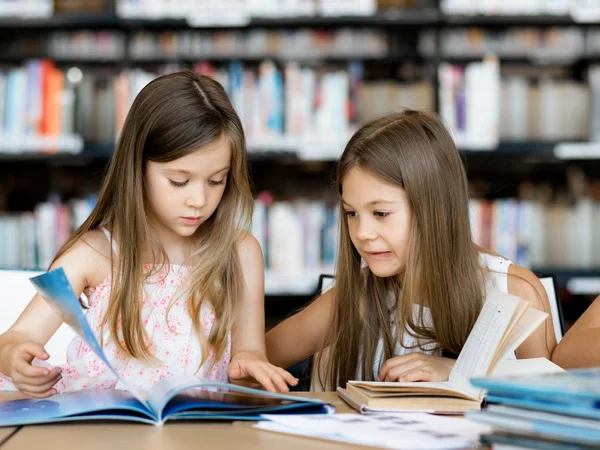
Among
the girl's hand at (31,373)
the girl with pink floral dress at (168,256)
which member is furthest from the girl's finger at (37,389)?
the girl with pink floral dress at (168,256)

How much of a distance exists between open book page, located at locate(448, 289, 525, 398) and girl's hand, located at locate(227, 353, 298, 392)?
0.23 metres

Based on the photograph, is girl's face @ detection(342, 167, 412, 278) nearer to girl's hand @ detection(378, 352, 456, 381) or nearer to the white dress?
the white dress

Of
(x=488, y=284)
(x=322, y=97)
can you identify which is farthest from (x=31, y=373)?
(x=322, y=97)

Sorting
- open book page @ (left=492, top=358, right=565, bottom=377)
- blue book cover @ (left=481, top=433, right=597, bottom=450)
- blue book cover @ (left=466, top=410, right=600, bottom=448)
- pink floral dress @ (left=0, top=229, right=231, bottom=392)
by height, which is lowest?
pink floral dress @ (left=0, top=229, right=231, bottom=392)

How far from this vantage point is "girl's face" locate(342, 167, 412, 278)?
136 cm

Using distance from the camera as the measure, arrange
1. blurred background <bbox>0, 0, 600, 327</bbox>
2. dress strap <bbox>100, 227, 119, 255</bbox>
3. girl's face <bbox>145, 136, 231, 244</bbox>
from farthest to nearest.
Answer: blurred background <bbox>0, 0, 600, 327</bbox>, dress strap <bbox>100, 227, 119, 255</bbox>, girl's face <bbox>145, 136, 231, 244</bbox>

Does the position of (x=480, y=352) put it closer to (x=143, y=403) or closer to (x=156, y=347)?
(x=143, y=403)

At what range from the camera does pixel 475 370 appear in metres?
1.02

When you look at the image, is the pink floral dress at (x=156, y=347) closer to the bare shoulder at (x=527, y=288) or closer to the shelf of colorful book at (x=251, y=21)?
the bare shoulder at (x=527, y=288)

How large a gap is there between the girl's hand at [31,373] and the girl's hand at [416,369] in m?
0.48

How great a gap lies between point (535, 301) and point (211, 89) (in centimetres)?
74

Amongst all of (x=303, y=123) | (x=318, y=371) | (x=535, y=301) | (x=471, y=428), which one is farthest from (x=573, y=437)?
(x=303, y=123)

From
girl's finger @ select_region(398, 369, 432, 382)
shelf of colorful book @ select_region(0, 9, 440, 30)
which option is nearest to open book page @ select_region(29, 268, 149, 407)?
girl's finger @ select_region(398, 369, 432, 382)

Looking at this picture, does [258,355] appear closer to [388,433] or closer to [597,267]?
[388,433]
